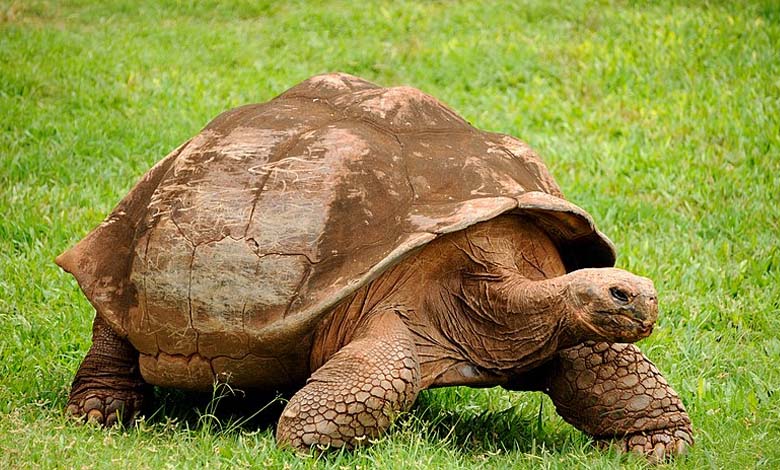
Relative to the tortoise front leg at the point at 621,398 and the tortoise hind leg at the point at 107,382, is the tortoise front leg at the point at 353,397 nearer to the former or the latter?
the tortoise front leg at the point at 621,398

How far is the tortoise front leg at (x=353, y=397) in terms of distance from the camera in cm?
355

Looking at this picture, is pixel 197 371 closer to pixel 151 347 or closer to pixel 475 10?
pixel 151 347

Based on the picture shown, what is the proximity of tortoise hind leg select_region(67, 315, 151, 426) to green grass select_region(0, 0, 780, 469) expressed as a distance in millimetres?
107

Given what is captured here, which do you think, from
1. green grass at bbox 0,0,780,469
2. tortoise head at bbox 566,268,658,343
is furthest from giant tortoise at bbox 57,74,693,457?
green grass at bbox 0,0,780,469

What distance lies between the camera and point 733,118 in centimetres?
830

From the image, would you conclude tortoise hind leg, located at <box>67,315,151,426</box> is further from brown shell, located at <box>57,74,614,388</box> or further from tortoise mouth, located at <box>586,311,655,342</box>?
tortoise mouth, located at <box>586,311,655,342</box>

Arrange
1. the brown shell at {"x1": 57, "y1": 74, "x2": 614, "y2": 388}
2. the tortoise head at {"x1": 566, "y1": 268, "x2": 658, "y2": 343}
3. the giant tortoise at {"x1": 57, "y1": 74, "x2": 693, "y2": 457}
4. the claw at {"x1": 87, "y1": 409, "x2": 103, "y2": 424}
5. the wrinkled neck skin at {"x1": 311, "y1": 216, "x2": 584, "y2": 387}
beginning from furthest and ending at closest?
the claw at {"x1": 87, "y1": 409, "x2": 103, "y2": 424}, the wrinkled neck skin at {"x1": 311, "y1": 216, "x2": 584, "y2": 387}, the brown shell at {"x1": 57, "y1": 74, "x2": 614, "y2": 388}, the giant tortoise at {"x1": 57, "y1": 74, "x2": 693, "y2": 457}, the tortoise head at {"x1": 566, "y1": 268, "x2": 658, "y2": 343}

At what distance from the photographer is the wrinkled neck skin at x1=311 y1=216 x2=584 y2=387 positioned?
3.86m

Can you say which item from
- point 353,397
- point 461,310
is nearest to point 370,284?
point 461,310

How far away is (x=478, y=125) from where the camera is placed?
8.53 metres

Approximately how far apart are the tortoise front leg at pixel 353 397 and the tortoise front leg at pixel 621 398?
662 mm

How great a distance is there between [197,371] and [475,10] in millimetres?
8316

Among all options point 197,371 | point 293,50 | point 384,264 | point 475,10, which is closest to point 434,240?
point 384,264

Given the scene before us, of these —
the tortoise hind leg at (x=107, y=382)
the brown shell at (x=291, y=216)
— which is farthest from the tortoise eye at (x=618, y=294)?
the tortoise hind leg at (x=107, y=382)
